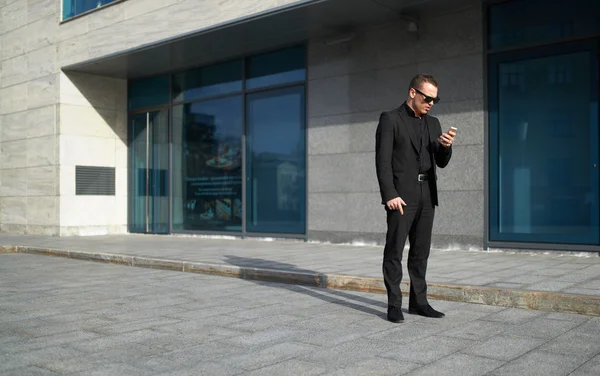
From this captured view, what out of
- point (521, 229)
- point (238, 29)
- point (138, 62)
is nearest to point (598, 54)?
point (521, 229)

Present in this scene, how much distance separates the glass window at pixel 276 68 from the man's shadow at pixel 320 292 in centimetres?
531

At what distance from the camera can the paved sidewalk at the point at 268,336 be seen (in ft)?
12.9

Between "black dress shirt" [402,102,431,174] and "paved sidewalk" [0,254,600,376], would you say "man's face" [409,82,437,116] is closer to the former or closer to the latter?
"black dress shirt" [402,102,431,174]

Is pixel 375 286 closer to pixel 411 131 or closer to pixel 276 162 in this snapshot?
pixel 411 131

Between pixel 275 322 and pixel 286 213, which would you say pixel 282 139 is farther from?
pixel 275 322

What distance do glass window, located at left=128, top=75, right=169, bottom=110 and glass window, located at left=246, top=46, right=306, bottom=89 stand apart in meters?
3.14

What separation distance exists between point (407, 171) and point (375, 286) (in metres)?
2.03

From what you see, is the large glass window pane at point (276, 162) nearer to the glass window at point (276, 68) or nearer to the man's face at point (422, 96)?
the glass window at point (276, 68)

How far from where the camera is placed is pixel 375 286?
273 inches

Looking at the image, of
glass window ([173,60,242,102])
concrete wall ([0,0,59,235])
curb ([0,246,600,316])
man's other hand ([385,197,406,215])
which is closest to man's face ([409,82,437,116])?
man's other hand ([385,197,406,215])

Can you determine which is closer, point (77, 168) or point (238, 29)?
point (238, 29)

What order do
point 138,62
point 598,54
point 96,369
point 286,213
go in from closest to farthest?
point 96,369 < point 598,54 < point 286,213 < point 138,62

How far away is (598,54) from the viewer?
30.9 feet

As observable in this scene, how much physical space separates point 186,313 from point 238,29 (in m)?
7.69
